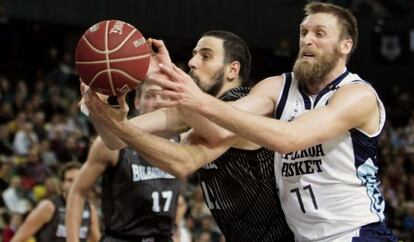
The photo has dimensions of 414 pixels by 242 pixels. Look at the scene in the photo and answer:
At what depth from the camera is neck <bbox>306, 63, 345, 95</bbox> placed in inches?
189

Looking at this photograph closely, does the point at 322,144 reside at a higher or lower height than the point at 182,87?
lower

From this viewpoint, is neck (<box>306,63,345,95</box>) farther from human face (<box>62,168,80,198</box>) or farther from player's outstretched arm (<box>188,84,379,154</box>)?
human face (<box>62,168,80,198</box>)

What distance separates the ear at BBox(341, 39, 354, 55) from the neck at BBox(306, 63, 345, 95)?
0.27 feet

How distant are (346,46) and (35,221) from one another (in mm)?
4292

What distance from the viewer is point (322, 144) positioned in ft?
15.2

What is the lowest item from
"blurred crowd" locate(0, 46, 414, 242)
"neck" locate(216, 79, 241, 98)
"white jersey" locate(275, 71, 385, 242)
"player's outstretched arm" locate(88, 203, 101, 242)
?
"blurred crowd" locate(0, 46, 414, 242)

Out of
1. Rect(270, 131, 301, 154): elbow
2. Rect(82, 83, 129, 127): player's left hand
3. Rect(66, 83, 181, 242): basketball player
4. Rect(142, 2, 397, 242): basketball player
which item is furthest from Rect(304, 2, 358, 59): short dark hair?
Rect(66, 83, 181, 242): basketball player

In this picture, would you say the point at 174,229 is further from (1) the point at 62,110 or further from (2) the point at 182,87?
(1) the point at 62,110

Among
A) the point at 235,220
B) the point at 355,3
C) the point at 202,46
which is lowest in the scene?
the point at 355,3

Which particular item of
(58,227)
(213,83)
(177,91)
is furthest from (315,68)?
(58,227)

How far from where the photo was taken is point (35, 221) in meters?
8.10

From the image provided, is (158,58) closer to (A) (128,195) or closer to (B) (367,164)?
(B) (367,164)

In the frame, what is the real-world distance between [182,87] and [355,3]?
1527 cm

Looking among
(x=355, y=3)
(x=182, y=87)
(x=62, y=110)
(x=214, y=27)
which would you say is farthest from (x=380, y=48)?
(x=182, y=87)
